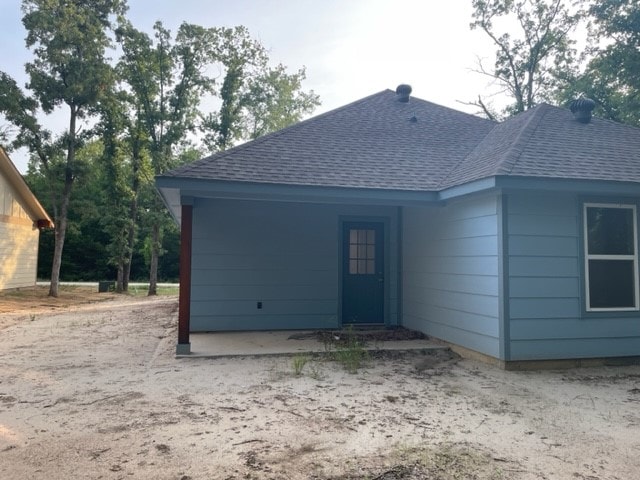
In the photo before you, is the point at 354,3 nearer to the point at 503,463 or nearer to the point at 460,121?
the point at 460,121

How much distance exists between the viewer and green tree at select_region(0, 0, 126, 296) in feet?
50.5

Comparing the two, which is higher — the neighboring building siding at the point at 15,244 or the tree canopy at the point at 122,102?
the tree canopy at the point at 122,102

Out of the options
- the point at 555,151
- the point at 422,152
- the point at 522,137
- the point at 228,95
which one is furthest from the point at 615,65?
the point at 228,95

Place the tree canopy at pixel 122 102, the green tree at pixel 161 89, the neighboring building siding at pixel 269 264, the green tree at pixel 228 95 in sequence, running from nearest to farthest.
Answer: the neighboring building siding at pixel 269 264 → the tree canopy at pixel 122 102 → the green tree at pixel 161 89 → the green tree at pixel 228 95

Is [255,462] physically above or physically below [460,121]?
below

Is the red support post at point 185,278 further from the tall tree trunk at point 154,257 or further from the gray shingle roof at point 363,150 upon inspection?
the tall tree trunk at point 154,257

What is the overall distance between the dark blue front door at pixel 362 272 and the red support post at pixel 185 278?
9.79 ft

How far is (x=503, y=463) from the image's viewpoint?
9.25 feet

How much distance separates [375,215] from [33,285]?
17.5 m

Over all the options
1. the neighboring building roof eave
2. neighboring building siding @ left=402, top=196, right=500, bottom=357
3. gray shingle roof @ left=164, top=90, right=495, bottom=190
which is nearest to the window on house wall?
neighboring building siding @ left=402, top=196, right=500, bottom=357

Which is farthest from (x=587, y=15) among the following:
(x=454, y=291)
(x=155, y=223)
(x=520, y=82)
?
(x=155, y=223)

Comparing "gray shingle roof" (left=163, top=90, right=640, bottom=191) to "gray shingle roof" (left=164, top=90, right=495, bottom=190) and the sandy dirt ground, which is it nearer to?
"gray shingle roof" (left=164, top=90, right=495, bottom=190)

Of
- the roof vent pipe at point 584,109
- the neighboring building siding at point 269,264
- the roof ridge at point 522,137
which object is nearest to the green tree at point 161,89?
the neighboring building siding at point 269,264

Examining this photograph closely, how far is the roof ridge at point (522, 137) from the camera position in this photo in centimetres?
537
